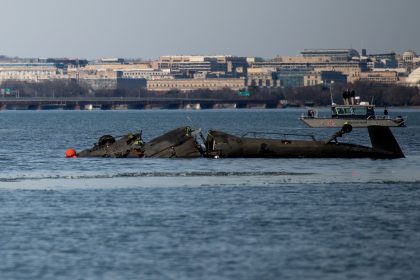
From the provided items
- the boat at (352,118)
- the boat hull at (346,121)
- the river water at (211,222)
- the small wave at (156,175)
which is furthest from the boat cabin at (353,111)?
the small wave at (156,175)

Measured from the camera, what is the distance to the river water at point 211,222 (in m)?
31.8

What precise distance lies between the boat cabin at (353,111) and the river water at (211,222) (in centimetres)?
8255

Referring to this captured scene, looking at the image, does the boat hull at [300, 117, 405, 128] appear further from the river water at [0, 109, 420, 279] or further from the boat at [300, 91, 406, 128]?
the river water at [0, 109, 420, 279]

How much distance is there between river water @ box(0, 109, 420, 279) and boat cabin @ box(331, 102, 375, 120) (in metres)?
82.5

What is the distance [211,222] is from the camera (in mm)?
39062

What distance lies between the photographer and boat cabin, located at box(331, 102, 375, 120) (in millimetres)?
143125

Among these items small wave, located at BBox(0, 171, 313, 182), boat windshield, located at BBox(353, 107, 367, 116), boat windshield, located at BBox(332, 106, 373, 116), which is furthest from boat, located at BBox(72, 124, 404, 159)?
boat windshield, located at BBox(353, 107, 367, 116)

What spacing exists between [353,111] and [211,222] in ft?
348

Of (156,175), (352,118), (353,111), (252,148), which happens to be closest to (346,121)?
(352,118)

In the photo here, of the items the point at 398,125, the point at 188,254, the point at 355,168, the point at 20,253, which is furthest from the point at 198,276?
the point at 398,125

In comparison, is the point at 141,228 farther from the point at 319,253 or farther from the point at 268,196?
the point at 268,196

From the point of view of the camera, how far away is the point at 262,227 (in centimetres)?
3791

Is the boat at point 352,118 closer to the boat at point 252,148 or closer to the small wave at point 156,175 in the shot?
the boat at point 252,148

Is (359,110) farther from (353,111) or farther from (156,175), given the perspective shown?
(156,175)
